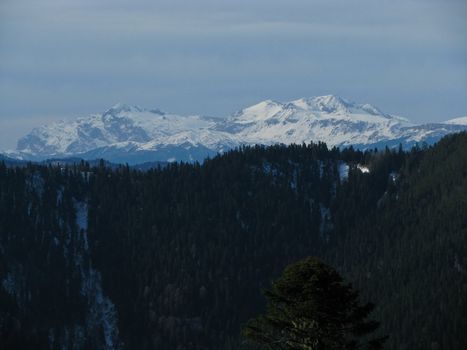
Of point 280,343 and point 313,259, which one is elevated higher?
point 313,259

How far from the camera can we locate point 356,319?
87500mm

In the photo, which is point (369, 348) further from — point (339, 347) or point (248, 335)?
point (248, 335)

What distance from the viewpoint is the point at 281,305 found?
88812 millimetres

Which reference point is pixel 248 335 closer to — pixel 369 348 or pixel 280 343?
pixel 280 343

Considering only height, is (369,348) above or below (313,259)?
below

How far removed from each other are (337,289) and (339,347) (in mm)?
3763

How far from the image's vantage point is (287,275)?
86938 millimetres

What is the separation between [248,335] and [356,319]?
7.26m

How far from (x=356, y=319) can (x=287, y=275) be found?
5376 mm

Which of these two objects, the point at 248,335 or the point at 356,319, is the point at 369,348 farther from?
the point at 248,335

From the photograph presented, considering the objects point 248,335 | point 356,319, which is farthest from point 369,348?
point 248,335

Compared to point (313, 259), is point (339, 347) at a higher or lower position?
lower

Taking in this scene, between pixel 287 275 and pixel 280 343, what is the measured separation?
16.4 ft

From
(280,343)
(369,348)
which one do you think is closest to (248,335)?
(280,343)
